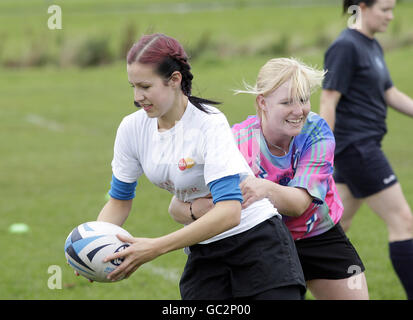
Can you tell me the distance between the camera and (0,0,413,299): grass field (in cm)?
711

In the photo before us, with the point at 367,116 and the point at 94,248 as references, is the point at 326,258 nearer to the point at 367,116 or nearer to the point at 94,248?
the point at 94,248

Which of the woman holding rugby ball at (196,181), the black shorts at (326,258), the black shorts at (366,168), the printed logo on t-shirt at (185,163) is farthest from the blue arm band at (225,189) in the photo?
the black shorts at (366,168)

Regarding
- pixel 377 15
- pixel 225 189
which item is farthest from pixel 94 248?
pixel 377 15

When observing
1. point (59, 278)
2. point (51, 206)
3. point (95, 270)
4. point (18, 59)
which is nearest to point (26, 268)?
point (59, 278)

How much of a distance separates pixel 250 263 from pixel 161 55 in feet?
3.74

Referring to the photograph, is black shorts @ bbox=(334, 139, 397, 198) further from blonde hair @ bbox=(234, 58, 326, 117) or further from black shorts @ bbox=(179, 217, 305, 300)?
black shorts @ bbox=(179, 217, 305, 300)

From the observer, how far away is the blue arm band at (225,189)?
3527 mm

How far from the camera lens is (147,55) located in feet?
Answer: 11.8

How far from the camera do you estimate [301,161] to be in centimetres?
416

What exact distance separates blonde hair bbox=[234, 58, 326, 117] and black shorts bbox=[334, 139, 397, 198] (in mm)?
1911

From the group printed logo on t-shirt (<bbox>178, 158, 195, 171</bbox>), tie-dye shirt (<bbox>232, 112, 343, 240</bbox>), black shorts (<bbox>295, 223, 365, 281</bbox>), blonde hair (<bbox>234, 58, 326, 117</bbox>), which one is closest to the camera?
printed logo on t-shirt (<bbox>178, 158, 195, 171</bbox>)

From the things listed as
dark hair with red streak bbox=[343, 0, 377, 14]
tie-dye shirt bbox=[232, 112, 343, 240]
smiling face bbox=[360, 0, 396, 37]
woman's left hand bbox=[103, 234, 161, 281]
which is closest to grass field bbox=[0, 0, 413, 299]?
tie-dye shirt bbox=[232, 112, 343, 240]

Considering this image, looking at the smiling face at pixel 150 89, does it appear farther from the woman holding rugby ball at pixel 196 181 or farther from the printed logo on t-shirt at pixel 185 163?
the printed logo on t-shirt at pixel 185 163

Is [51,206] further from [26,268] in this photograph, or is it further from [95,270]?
[95,270]
